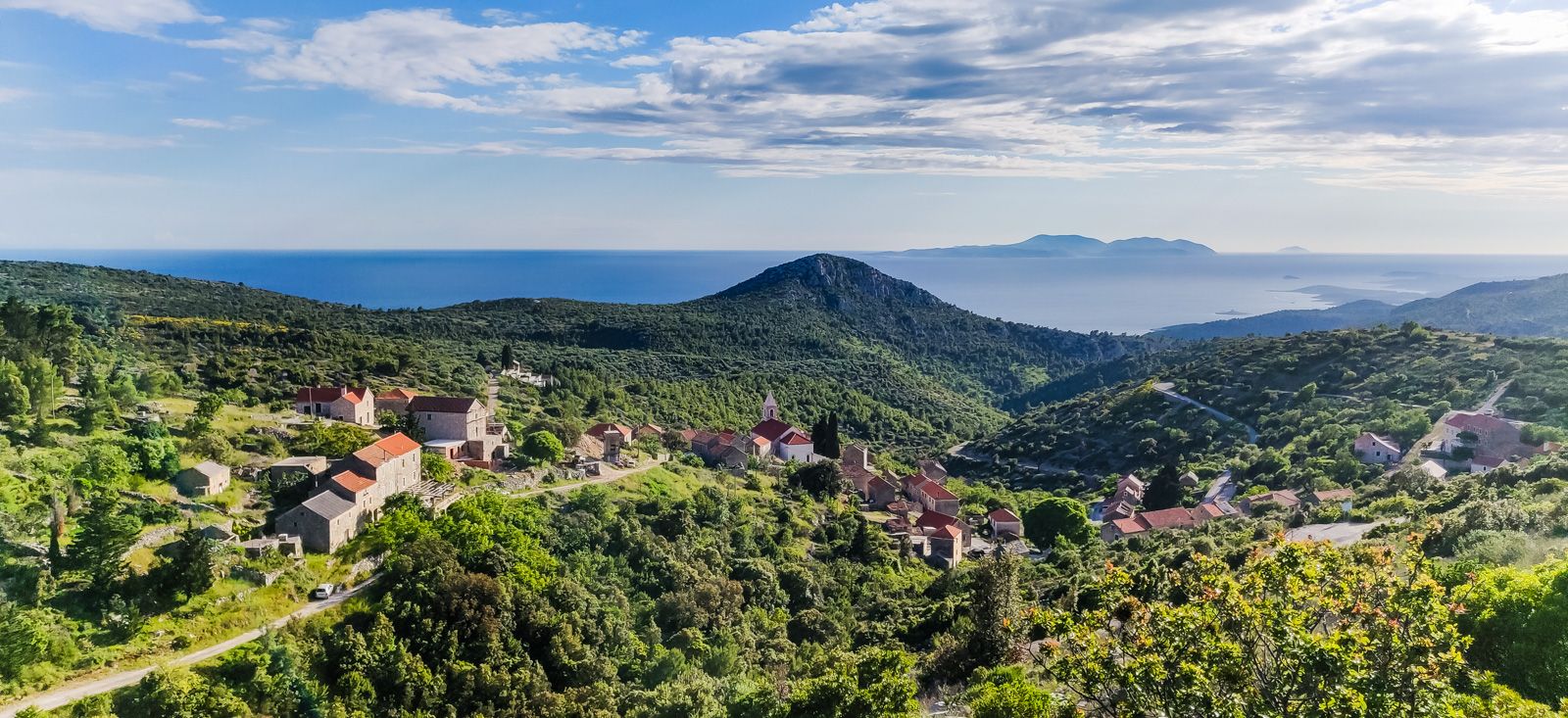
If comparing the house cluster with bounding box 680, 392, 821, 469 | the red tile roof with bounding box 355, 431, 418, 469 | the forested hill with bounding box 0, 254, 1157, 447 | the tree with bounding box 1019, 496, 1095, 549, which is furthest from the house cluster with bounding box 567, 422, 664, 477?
the tree with bounding box 1019, 496, 1095, 549

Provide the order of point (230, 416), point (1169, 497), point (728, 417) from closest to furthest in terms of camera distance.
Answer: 1. point (230, 416)
2. point (1169, 497)
3. point (728, 417)

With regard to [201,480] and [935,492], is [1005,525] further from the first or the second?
[201,480]

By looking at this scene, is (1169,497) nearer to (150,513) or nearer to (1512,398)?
(1512,398)

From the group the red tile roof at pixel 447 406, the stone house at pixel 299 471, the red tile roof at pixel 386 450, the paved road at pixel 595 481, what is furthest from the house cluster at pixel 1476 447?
the stone house at pixel 299 471

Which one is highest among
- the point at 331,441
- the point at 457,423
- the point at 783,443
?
the point at 331,441

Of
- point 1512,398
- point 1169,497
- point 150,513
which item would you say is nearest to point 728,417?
point 1169,497

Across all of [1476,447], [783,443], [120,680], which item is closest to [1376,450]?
[1476,447]

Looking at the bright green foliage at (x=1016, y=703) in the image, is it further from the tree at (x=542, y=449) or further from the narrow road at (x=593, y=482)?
the tree at (x=542, y=449)
